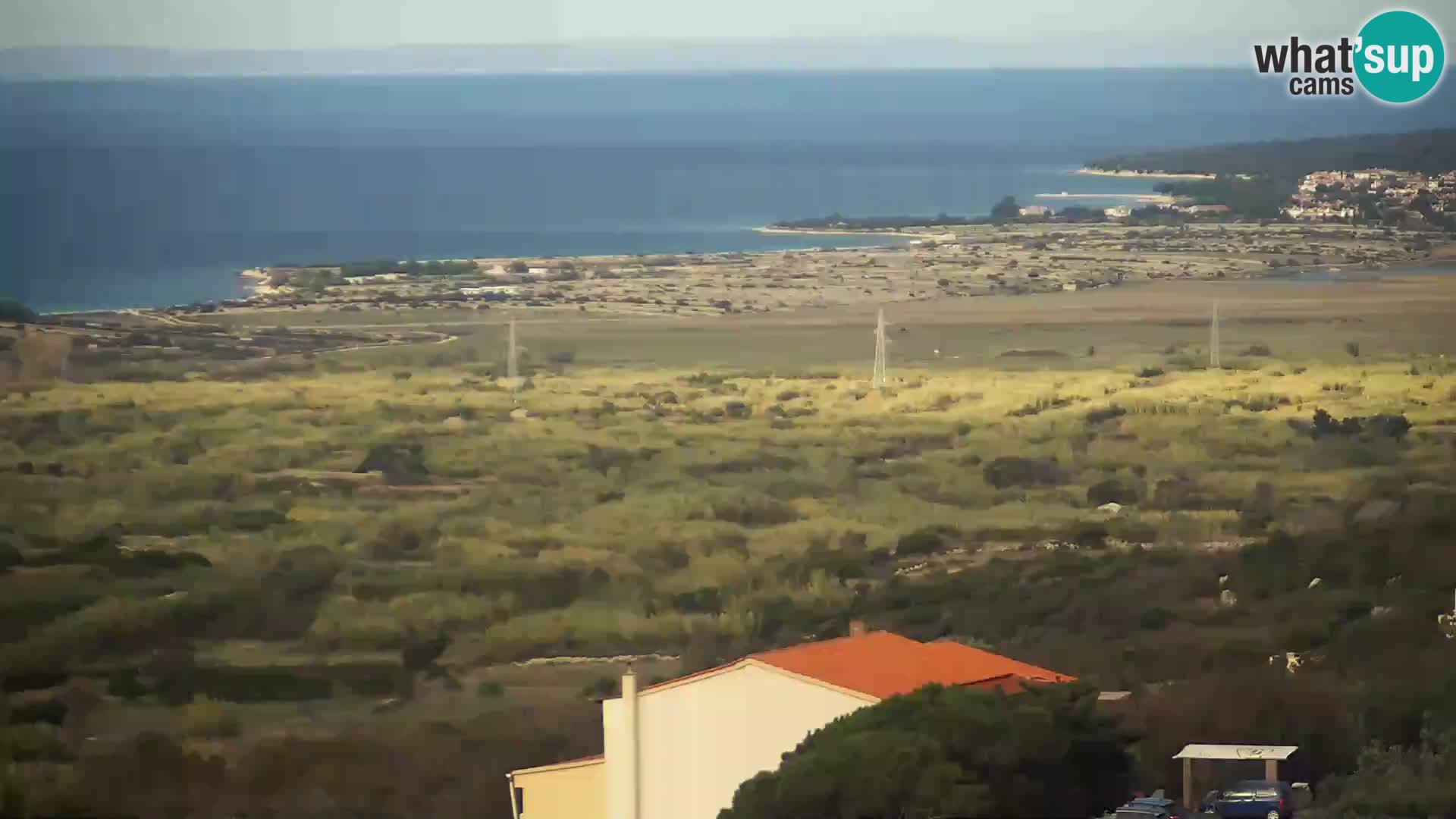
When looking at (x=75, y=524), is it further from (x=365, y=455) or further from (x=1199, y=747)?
(x=1199, y=747)

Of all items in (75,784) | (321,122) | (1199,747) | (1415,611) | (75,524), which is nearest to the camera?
(1199,747)

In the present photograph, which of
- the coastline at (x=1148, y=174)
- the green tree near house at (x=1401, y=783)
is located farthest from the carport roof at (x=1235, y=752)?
the coastline at (x=1148, y=174)

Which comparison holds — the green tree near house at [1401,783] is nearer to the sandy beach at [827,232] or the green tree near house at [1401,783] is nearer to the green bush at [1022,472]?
the green bush at [1022,472]

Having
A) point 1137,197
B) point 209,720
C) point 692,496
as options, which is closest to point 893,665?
point 692,496

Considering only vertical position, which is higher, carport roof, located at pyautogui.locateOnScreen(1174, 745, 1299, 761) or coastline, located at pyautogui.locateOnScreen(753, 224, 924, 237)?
coastline, located at pyautogui.locateOnScreen(753, 224, 924, 237)

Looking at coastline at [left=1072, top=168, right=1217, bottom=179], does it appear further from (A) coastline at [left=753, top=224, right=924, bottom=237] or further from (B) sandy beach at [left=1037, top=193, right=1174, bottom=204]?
(A) coastline at [left=753, top=224, right=924, bottom=237]

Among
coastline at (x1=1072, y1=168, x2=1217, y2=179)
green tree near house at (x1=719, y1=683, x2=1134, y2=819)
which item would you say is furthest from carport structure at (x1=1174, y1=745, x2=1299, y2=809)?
coastline at (x1=1072, y1=168, x2=1217, y2=179)

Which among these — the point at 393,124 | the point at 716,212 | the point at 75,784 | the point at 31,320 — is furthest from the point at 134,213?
the point at 75,784
